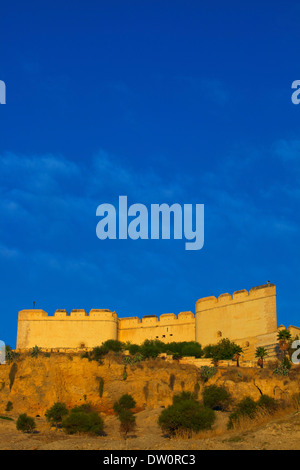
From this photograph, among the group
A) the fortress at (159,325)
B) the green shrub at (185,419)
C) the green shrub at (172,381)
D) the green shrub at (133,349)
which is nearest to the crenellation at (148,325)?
the fortress at (159,325)

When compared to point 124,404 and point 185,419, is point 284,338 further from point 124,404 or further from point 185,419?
point 185,419

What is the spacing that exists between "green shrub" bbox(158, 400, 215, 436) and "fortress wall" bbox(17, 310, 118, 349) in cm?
2241

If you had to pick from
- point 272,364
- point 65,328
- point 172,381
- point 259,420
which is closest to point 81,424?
point 259,420

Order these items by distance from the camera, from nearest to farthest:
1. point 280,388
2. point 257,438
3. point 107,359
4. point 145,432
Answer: point 257,438, point 145,432, point 280,388, point 107,359

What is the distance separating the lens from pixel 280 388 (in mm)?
37125

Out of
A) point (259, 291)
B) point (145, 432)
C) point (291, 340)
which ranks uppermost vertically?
point (259, 291)

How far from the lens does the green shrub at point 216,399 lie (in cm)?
3528

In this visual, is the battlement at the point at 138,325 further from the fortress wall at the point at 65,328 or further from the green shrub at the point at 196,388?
the green shrub at the point at 196,388

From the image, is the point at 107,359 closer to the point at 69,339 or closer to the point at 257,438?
the point at 69,339

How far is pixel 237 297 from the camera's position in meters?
47.7

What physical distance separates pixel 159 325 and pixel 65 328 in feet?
24.3
